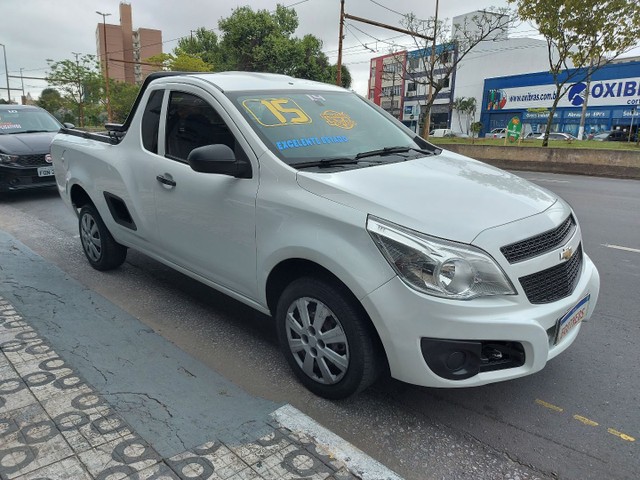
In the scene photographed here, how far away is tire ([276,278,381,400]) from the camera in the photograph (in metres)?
2.50

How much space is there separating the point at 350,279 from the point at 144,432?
1280 mm

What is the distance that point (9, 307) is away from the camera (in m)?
3.98

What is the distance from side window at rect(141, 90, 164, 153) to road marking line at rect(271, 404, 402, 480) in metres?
2.40

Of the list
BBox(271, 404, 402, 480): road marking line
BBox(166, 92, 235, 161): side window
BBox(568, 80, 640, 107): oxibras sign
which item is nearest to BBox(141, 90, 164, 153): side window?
BBox(166, 92, 235, 161): side window

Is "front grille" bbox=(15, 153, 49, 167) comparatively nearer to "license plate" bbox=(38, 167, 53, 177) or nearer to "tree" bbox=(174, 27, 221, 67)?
"license plate" bbox=(38, 167, 53, 177)

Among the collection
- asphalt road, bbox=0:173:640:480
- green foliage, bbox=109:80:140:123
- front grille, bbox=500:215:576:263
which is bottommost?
asphalt road, bbox=0:173:640:480

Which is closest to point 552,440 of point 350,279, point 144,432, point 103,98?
point 350,279

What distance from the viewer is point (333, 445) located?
93.4 inches

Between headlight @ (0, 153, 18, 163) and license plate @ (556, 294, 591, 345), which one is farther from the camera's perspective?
headlight @ (0, 153, 18, 163)

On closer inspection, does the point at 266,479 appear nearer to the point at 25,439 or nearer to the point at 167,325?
the point at 25,439

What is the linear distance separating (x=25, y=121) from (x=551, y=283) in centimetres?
1079

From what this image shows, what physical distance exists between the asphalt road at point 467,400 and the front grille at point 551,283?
2.31ft

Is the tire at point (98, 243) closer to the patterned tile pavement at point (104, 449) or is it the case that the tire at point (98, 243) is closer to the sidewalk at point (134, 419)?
the sidewalk at point (134, 419)

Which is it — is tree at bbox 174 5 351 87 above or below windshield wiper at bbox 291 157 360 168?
above
